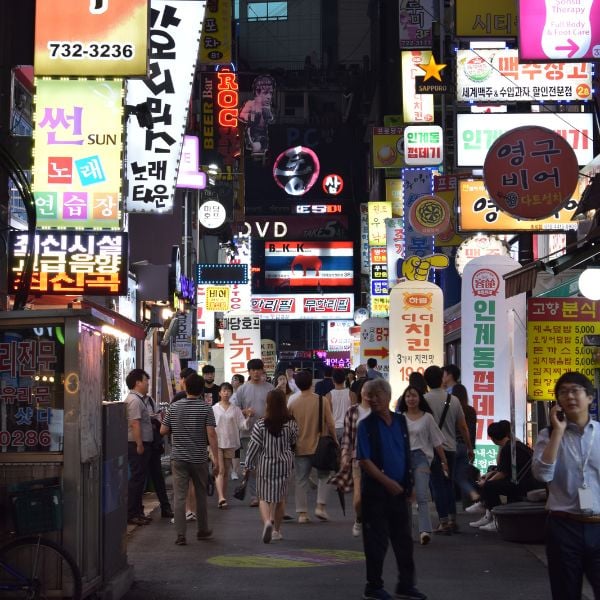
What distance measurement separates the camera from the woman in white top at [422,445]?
1214 centimetres

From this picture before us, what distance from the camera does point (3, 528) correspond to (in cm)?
810

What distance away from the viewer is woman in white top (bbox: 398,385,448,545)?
12.1 meters

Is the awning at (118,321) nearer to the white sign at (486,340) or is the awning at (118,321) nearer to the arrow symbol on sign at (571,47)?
the arrow symbol on sign at (571,47)

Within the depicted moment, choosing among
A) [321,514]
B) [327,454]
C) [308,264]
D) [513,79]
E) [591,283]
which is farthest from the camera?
[308,264]

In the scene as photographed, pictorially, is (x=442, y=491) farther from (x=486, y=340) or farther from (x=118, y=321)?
(x=118, y=321)

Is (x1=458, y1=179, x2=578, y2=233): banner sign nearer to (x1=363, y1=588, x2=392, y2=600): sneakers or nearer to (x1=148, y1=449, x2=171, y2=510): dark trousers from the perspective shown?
(x1=148, y1=449, x2=171, y2=510): dark trousers

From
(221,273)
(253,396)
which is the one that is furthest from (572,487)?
(221,273)

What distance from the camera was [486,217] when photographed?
1759 centimetres

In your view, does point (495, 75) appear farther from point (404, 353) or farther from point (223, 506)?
point (223, 506)

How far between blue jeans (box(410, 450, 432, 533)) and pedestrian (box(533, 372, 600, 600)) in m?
5.73

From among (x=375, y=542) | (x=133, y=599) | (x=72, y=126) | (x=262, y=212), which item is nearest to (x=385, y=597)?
(x=375, y=542)

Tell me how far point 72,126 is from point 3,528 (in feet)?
24.1

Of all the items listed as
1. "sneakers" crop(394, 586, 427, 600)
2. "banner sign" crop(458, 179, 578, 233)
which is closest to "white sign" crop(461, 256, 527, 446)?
"banner sign" crop(458, 179, 578, 233)

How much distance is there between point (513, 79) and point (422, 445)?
7339 mm
